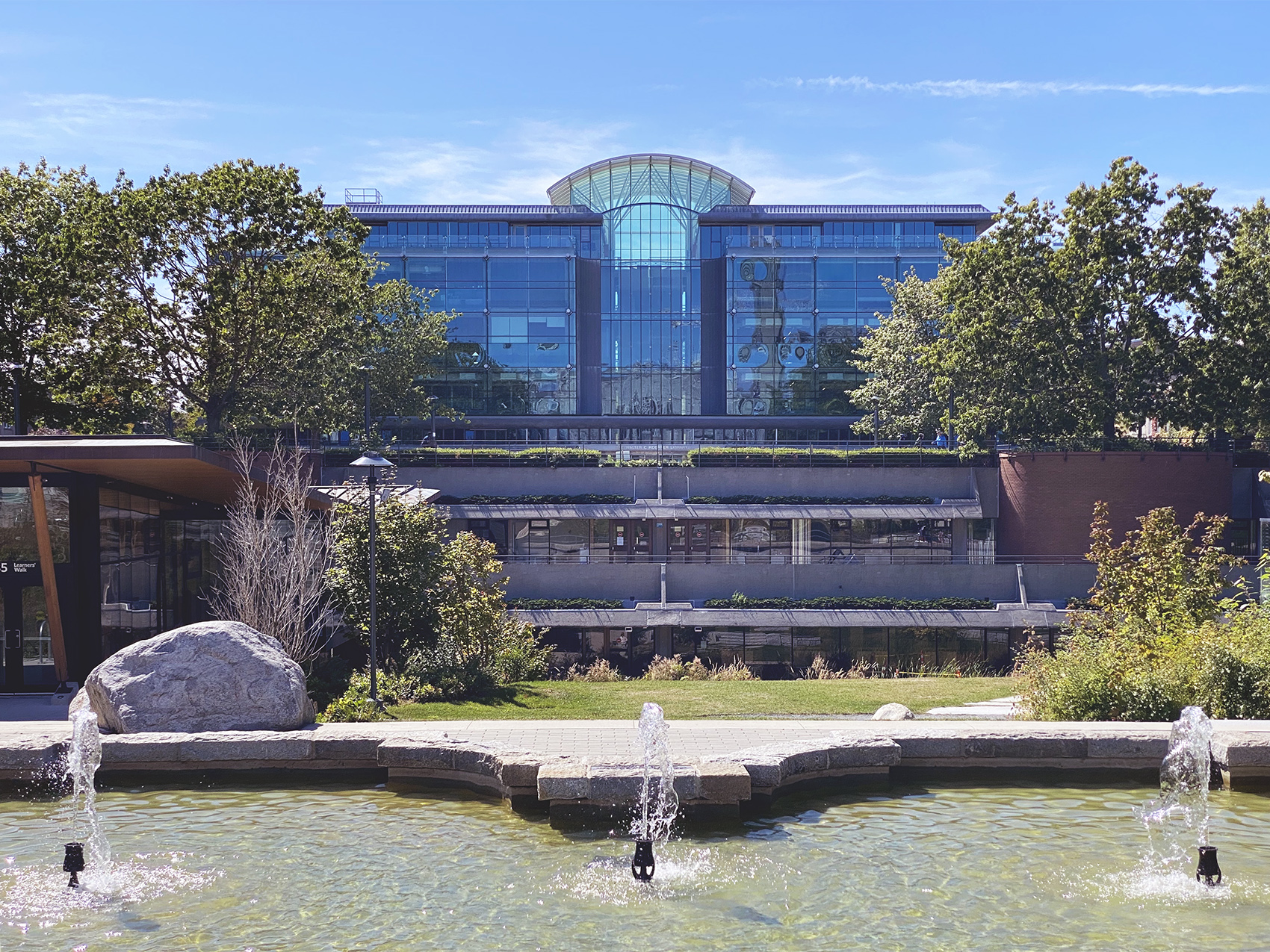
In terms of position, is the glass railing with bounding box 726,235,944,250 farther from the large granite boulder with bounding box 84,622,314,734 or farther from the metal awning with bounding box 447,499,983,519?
the large granite boulder with bounding box 84,622,314,734

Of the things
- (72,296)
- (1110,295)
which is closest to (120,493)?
(72,296)

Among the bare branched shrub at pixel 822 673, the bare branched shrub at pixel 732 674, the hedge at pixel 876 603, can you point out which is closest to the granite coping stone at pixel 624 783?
the bare branched shrub at pixel 732 674

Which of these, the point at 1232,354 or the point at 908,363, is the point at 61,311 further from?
the point at 1232,354

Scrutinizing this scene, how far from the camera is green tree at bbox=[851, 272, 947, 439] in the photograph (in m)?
50.3

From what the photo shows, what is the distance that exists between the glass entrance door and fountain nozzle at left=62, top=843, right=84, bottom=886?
11.2m

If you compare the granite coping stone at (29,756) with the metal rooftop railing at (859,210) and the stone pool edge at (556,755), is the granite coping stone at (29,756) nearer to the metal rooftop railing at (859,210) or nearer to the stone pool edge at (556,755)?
the stone pool edge at (556,755)

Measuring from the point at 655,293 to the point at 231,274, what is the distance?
1720 inches

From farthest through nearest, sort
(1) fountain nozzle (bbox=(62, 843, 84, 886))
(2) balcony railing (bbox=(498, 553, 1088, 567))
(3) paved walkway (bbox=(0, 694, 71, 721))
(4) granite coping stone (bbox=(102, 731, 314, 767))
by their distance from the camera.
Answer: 1. (2) balcony railing (bbox=(498, 553, 1088, 567))
2. (3) paved walkway (bbox=(0, 694, 71, 721))
3. (4) granite coping stone (bbox=(102, 731, 314, 767))
4. (1) fountain nozzle (bbox=(62, 843, 84, 886))

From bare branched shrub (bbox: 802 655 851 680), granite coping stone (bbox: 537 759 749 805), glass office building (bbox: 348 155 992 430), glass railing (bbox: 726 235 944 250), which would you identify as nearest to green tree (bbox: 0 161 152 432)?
bare branched shrub (bbox: 802 655 851 680)

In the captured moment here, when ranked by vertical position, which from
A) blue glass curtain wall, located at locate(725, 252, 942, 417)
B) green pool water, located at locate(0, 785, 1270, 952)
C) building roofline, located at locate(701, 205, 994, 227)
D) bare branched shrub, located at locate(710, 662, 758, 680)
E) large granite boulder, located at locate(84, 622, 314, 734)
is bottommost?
bare branched shrub, located at locate(710, 662, 758, 680)

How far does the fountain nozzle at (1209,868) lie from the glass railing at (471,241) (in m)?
68.3

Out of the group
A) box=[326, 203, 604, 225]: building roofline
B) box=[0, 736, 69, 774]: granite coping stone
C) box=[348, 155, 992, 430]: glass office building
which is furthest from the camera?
box=[326, 203, 604, 225]: building roofline

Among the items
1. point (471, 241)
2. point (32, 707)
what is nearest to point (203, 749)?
point (32, 707)

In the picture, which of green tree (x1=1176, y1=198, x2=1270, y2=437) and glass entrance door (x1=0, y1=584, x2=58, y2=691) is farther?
green tree (x1=1176, y1=198, x2=1270, y2=437)
